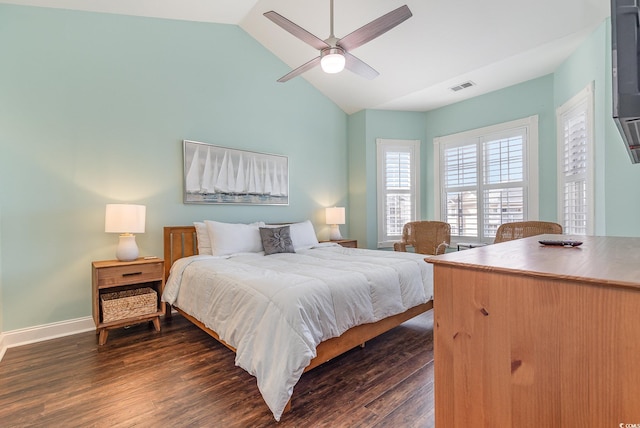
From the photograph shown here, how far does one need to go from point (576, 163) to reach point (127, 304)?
16.0 ft

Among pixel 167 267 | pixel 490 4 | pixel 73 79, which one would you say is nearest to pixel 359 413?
pixel 167 267

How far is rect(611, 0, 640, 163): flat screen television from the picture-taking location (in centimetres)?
86

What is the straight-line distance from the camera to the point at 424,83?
163 inches

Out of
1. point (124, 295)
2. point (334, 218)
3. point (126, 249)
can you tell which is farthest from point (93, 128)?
point (334, 218)

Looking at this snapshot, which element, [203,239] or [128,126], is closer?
[128,126]

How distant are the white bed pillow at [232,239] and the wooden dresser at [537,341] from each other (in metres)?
2.62

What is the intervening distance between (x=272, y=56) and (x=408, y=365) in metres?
4.23

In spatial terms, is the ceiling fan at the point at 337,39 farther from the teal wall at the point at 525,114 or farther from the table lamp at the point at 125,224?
the teal wall at the point at 525,114

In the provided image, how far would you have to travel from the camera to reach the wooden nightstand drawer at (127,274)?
2615 millimetres

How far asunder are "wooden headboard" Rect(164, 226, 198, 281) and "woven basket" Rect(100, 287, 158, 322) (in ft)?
1.25

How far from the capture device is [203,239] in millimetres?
3314

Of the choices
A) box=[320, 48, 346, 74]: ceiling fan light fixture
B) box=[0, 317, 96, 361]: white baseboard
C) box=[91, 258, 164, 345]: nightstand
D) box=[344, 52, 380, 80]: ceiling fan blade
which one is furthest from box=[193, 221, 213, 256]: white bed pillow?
box=[344, 52, 380, 80]: ceiling fan blade

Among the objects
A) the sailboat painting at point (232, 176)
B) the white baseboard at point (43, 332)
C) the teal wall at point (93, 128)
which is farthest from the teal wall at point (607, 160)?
the white baseboard at point (43, 332)

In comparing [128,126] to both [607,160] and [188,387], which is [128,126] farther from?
[607,160]
